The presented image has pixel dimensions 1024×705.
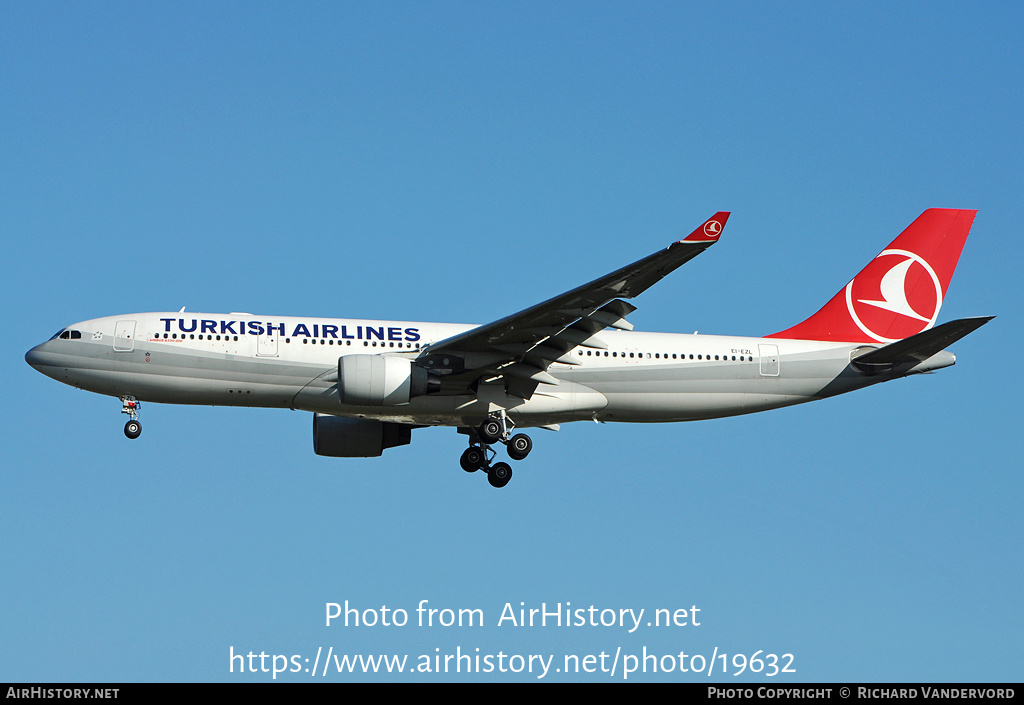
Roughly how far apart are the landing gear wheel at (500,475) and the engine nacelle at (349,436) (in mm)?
3284

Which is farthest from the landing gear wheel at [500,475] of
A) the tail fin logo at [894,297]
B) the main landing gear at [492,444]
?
the tail fin logo at [894,297]

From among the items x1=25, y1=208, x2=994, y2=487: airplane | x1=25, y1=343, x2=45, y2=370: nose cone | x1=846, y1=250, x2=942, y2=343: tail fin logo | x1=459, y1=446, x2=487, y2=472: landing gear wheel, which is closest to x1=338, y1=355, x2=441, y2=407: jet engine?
x1=25, y1=208, x2=994, y2=487: airplane

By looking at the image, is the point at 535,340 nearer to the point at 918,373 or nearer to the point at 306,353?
the point at 306,353

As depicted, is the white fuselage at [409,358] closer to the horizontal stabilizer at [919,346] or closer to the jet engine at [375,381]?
the horizontal stabilizer at [919,346]

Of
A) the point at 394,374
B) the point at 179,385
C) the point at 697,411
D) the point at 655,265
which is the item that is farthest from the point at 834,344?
the point at 179,385

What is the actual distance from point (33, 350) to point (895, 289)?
23.5 m

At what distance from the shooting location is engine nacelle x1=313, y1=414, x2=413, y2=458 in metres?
32.5

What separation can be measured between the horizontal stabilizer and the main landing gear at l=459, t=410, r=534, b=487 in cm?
923

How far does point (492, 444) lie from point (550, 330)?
4.25 meters

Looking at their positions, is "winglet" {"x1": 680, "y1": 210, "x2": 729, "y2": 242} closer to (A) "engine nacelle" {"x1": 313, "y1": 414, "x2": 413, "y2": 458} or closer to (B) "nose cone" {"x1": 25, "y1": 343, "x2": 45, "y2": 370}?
(A) "engine nacelle" {"x1": 313, "y1": 414, "x2": 413, "y2": 458}

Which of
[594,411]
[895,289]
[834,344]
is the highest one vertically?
[895,289]

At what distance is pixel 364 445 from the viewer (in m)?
32.7

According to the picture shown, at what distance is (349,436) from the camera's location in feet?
107

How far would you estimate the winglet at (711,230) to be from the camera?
76.8ft
